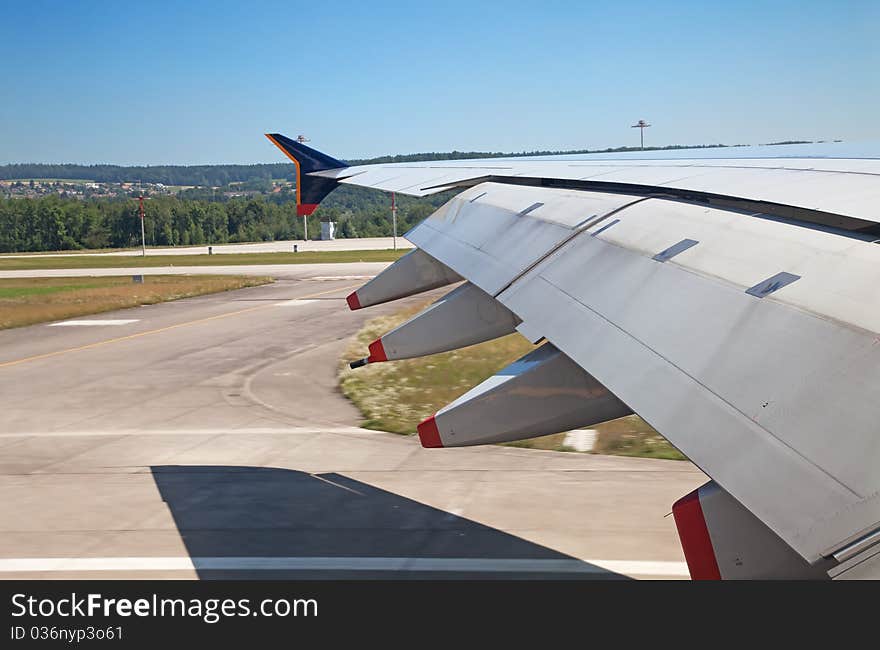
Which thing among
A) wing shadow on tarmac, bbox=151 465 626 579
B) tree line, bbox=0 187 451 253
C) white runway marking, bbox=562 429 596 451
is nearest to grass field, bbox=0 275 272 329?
wing shadow on tarmac, bbox=151 465 626 579

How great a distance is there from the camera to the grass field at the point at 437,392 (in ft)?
42.7

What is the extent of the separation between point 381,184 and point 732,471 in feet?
23.0

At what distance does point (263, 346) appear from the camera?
23.4m

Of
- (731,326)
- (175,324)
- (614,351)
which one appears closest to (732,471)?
(731,326)

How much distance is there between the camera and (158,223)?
4707 inches

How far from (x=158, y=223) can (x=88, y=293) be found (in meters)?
84.3

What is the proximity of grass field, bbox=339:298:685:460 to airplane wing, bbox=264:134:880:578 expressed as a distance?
6.90 metres

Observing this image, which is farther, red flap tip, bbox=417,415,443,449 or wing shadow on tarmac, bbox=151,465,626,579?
wing shadow on tarmac, bbox=151,465,626,579

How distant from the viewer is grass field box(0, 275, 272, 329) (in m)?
31.6

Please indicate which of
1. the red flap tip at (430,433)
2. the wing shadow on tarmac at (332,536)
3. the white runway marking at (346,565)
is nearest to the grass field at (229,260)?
the wing shadow on tarmac at (332,536)

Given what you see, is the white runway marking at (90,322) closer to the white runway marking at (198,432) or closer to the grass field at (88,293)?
the grass field at (88,293)

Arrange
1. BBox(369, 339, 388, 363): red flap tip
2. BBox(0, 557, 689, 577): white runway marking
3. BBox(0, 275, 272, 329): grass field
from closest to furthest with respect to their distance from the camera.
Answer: BBox(369, 339, 388, 363): red flap tip < BBox(0, 557, 689, 577): white runway marking < BBox(0, 275, 272, 329): grass field

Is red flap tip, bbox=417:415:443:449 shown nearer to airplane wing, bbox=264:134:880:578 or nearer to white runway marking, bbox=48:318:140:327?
airplane wing, bbox=264:134:880:578
